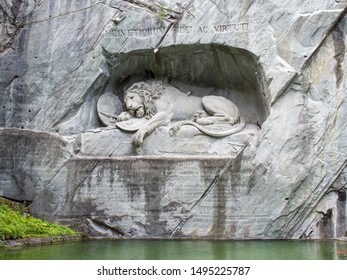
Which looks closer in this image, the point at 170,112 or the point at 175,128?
the point at 175,128

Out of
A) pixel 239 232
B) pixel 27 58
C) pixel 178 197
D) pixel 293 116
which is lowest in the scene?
pixel 239 232

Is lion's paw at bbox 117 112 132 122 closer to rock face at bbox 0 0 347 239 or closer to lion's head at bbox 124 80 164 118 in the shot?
lion's head at bbox 124 80 164 118

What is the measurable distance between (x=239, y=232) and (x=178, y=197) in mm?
1340

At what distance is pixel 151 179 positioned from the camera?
33.9 feet

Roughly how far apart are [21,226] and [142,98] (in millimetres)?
3924

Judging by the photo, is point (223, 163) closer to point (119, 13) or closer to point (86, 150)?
point (86, 150)

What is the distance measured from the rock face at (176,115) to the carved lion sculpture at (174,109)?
0.08m

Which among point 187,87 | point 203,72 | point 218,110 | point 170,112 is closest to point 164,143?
point 170,112

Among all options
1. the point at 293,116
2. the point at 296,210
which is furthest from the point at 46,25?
the point at 296,210

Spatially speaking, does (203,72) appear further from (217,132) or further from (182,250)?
(182,250)

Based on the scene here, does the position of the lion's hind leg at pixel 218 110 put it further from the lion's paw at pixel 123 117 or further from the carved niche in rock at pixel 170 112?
the lion's paw at pixel 123 117

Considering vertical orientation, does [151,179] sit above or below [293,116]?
below

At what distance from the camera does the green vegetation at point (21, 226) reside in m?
8.23

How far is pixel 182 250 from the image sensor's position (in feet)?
25.9
